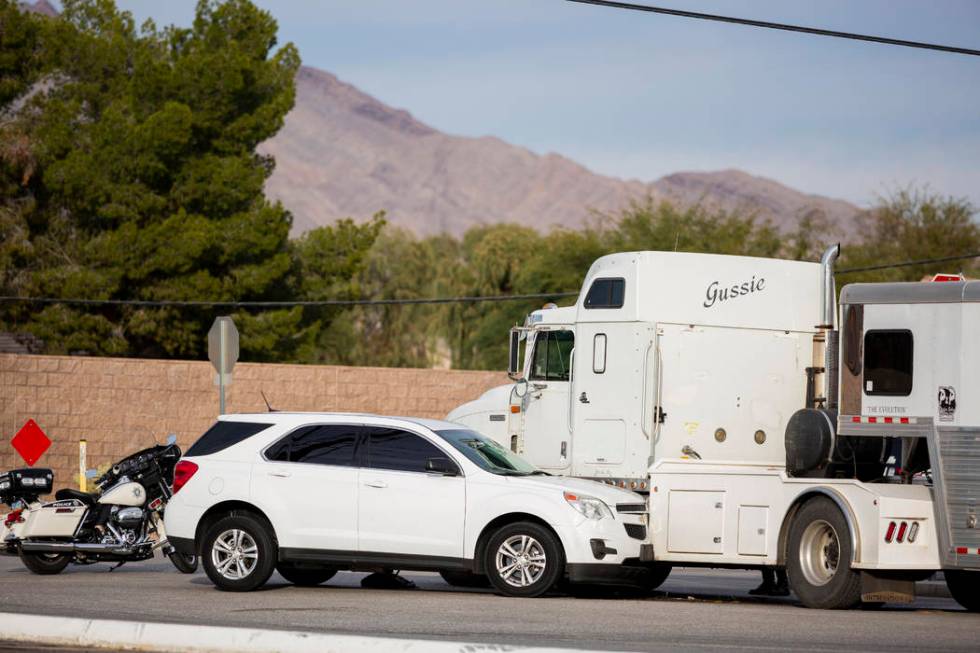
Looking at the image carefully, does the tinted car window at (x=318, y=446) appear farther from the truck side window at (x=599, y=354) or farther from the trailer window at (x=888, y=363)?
the trailer window at (x=888, y=363)

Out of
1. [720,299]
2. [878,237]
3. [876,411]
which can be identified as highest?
[878,237]

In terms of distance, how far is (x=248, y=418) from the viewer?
14789mm

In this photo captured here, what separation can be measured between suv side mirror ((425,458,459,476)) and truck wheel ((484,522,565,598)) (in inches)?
30.1

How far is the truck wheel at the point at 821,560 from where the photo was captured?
43.4 ft

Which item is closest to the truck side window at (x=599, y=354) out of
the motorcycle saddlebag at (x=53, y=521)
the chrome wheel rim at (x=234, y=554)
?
the chrome wheel rim at (x=234, y=554)

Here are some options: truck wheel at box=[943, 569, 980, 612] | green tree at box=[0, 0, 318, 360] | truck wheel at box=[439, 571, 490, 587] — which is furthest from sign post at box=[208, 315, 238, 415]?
green tree at box=[0, 0, 318, 360]

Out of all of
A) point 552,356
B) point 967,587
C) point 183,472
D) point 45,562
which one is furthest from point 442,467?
point 967,587

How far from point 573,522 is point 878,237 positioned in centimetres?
4867

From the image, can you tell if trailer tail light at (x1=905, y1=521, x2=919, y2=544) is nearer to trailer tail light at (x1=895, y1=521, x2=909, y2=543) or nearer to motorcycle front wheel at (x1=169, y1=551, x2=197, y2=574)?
trailer tail light at (x1=895, y1=521, x2=909, y2=543)

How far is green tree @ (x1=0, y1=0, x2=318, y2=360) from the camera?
129ft

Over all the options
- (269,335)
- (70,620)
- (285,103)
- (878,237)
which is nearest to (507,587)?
(70,620)

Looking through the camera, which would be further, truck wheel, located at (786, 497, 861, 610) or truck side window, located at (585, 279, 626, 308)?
truck side window, located at (585, 279, 626, 308)

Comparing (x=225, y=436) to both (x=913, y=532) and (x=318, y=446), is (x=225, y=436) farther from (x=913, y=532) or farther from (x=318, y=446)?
(x=913, y=532)

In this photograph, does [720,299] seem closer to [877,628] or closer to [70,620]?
[877,628]
